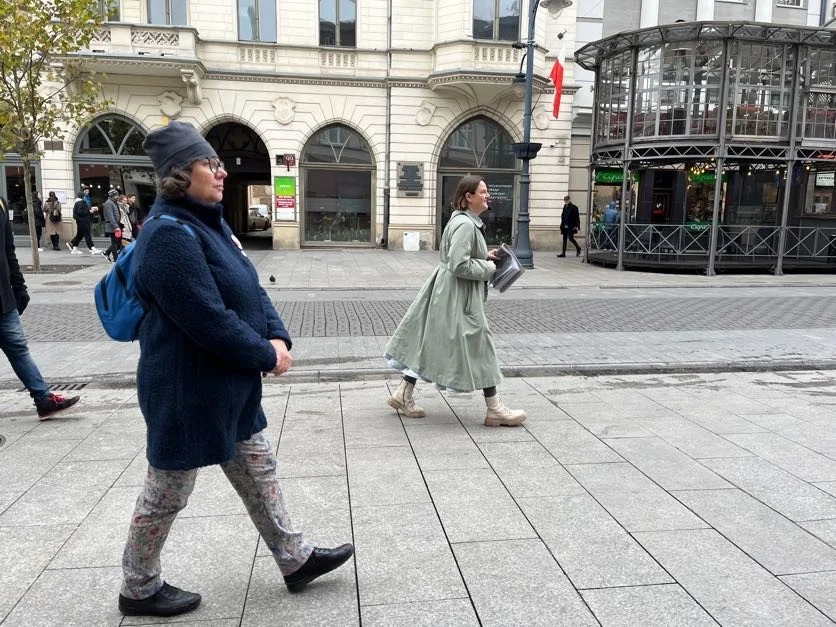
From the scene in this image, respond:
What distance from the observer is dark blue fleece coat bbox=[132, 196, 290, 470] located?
7.29ft

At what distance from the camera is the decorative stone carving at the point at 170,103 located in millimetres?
20297

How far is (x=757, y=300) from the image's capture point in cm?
1219

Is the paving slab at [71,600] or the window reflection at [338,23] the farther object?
the window reflection at [338,23]

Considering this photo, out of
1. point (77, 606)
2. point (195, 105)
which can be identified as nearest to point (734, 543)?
point (77, 606)

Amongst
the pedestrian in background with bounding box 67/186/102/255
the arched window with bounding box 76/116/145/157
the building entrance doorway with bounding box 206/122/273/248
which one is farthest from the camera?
the building entrance doorway with bounding box 206/122/273/248

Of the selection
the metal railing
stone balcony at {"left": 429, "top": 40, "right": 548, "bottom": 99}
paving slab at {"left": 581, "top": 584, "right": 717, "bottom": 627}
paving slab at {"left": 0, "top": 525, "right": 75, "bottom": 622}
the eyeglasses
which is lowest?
paving slab at {"left": 0, "top": 525, "right": 75, "bottom": 622}

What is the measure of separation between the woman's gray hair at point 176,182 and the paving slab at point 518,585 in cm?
199

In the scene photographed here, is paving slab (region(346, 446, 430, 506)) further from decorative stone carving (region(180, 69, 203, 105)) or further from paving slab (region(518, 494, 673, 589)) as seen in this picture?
decorative stone carving (region(180, 69, 203, 105))

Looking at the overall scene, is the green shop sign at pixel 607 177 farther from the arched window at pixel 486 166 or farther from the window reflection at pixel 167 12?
the window reflection at pixel 167 12

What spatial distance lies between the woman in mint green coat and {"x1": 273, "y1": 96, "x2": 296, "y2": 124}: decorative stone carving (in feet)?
58.2

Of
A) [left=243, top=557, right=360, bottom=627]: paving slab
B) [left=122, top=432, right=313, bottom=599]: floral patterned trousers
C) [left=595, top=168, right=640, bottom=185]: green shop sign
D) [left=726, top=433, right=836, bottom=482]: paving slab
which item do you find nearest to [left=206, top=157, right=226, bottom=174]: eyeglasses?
[left=122, top=432, right=313, bottom=599]: floral patterned trousers

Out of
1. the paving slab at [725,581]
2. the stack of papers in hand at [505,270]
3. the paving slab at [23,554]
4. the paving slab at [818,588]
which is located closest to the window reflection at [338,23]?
the stack of papers in hand at [505,270]

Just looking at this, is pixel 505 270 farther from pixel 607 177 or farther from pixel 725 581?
pixel 607 177

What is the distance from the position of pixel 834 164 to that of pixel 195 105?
19.0m
